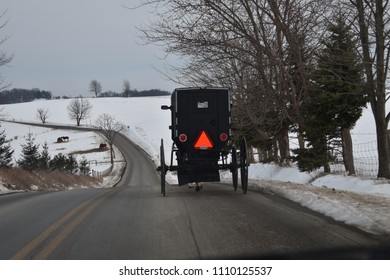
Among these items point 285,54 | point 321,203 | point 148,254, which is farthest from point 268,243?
point 285,54

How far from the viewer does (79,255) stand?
16.4 ft

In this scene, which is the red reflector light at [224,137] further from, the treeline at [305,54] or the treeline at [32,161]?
the treeline at [32,161]

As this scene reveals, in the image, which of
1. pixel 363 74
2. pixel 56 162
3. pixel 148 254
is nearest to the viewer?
pixel 148 254

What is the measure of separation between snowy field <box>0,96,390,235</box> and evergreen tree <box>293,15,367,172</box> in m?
1.44

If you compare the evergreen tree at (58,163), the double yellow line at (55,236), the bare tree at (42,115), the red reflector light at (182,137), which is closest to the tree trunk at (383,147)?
the red reflector light at (182,137)

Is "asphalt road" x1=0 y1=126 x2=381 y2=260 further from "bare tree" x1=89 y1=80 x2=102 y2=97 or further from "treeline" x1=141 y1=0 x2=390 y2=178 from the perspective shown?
"bare tree" x1=89 y1=80 x2=102 y2=97

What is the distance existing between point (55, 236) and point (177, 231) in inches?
64.6

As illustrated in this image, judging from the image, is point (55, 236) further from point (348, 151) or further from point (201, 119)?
A: point (348, 151)

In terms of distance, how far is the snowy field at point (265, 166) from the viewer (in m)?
7.28

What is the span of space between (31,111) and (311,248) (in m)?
153

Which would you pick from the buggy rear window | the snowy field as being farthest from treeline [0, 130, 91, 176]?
the buggy rear window

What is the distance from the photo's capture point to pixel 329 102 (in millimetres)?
19391

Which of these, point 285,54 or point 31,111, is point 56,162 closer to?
point 285,54

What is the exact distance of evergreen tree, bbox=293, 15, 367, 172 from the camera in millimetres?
15482
